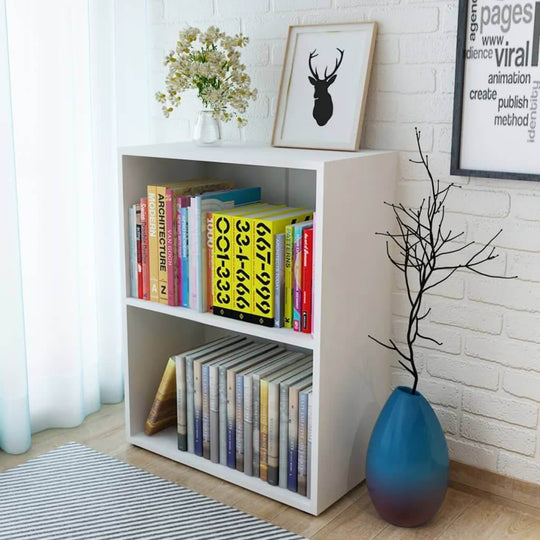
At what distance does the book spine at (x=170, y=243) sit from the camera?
1.96 meters

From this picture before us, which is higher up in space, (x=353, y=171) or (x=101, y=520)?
(x=353, y=171)

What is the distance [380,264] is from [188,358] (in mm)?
570

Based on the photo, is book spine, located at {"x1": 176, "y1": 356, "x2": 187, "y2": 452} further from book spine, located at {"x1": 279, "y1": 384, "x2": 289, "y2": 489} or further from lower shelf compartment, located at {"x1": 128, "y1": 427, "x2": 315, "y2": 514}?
book spine, located at {"x1": 279, "y1": 384, "x2": 289, "y2": 489}

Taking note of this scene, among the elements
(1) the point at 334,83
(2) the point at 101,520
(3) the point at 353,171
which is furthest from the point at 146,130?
(2) the point at 101,520

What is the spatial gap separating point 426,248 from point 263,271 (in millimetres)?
411

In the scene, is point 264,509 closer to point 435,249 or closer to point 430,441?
point 430,441

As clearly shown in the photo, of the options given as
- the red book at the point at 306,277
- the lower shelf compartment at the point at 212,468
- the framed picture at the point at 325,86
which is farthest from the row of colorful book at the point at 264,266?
the lower shelf compartment at the point at 212,468

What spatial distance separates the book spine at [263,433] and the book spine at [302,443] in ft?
0.33

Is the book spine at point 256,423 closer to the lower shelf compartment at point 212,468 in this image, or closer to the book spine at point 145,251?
the lower shelf compartment at point 212,468

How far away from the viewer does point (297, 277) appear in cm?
178

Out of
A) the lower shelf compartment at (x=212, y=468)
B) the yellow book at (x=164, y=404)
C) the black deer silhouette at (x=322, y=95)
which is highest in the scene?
the black deer silhouette at (x=322, y=95)

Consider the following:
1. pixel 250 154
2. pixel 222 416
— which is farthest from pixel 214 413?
pixel 250 154

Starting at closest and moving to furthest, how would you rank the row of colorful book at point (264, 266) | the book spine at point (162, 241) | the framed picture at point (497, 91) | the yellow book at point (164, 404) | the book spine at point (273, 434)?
the framed picture at point (497, 91) < the row of colorful book at point (264, 266) < the book spine at point (273, 434) < the book spine at point (162, 241) < the yellow book at point (164, 404)

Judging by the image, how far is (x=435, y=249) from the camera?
1.88m
